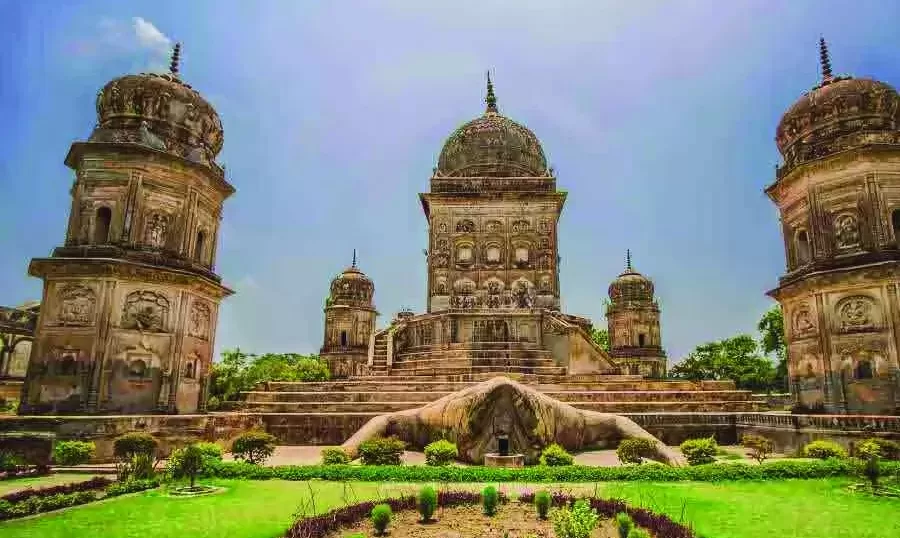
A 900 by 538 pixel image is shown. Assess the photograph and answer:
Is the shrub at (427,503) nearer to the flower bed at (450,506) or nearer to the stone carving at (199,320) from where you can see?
the flower bed at (450,506)

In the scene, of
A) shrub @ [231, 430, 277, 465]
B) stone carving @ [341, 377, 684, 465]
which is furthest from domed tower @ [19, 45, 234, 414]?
stone carving @ [341, 377, 684, 465]

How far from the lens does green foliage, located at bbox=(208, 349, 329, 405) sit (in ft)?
124

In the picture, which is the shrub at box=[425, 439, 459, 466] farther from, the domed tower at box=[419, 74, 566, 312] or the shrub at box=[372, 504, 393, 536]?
the domed tower at box=[419, 74, 566, 312]

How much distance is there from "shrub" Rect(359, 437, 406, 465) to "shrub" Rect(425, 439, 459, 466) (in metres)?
0.81

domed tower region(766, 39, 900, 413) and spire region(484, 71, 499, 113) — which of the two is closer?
domed tower region(766, 39, 900, 413)

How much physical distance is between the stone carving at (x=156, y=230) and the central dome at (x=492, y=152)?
67.6 feet

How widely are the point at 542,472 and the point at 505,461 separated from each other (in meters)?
2.12

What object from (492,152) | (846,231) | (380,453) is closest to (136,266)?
(380,453)

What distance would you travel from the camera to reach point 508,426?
15.0m

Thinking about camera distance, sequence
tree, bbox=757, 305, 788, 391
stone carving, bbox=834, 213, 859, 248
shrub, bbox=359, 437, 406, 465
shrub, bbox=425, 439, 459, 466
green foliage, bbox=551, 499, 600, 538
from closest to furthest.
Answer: green foliage, bbox=551, 499, 600, 538 < shrub, bbox=425, 439, 459, 466 < shrub, bbox=359, 437, 406, 465 < stone carving, bbox=834, 213, 859, 248 < tree, bbox=757, 305, 788, 391

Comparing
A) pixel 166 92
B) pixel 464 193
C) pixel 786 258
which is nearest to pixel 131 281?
pixel 166 92

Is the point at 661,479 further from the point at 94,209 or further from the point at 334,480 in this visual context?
the point at 94,209

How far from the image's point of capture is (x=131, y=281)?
19.7m

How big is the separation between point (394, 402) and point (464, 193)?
62.4 ft
